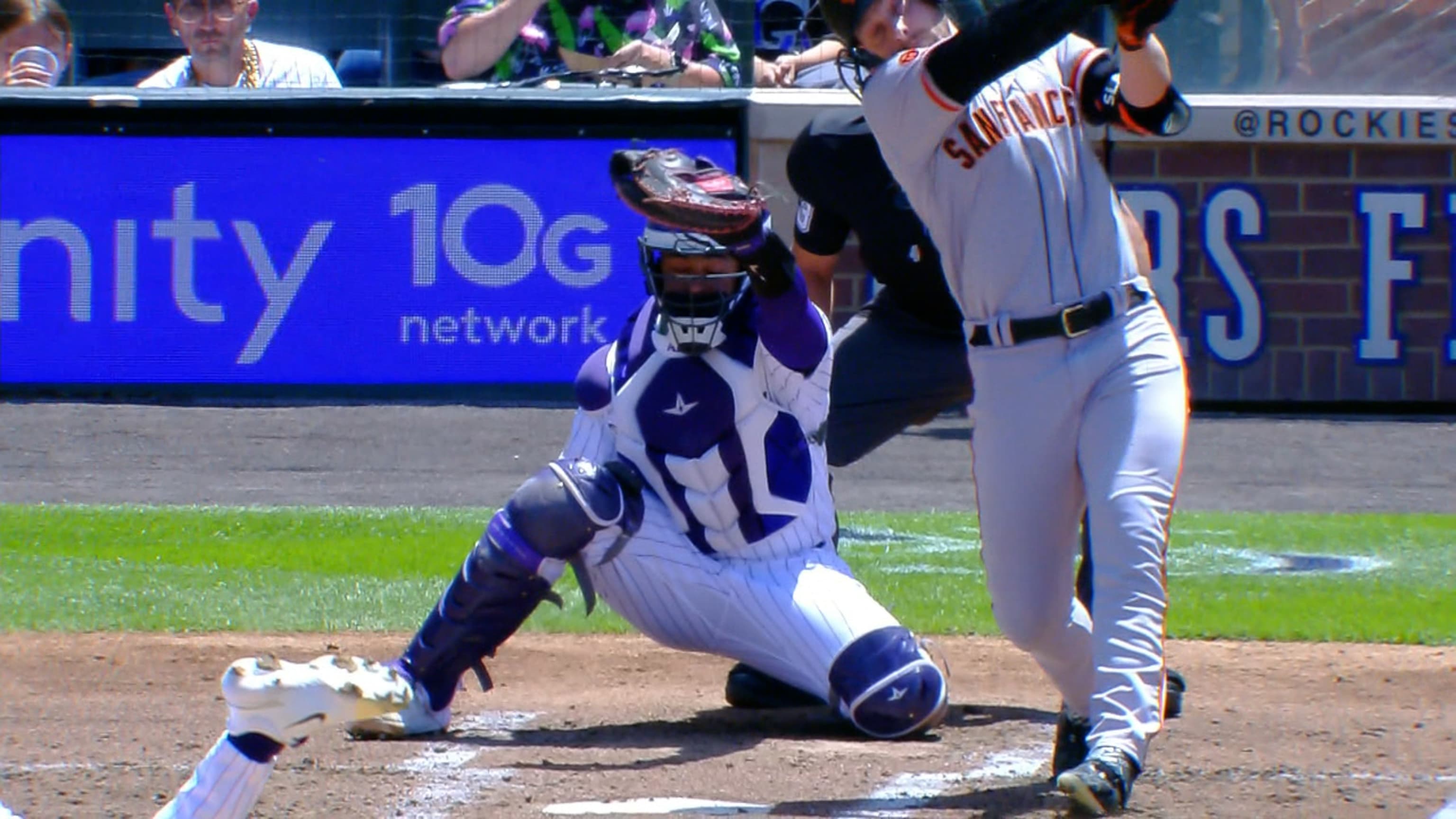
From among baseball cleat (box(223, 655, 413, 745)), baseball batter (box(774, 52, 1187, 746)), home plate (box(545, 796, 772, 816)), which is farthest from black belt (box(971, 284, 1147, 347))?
baseball batter (box(774, 52, 1187, 746))

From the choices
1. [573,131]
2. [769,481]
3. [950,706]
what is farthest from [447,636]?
[573,131]

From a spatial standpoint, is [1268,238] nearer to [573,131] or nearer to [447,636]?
[573,131]

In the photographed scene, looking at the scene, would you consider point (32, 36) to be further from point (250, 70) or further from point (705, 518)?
point (250, 70)

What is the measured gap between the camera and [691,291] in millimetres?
4520

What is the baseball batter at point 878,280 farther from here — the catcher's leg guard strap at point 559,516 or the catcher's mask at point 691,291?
the catcher's leg guard strap at point 559,516

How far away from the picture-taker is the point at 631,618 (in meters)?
4.79

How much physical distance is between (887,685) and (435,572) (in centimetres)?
257

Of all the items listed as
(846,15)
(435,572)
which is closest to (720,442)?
(846,15)

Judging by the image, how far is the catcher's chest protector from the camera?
4.57 meters

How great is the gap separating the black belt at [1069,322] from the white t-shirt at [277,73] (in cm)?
708

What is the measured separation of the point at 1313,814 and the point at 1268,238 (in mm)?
6816

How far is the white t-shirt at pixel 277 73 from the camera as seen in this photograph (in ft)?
33.7

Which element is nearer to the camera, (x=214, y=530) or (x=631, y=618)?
(x=631, y=618)

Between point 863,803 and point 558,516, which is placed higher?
point 558,516
